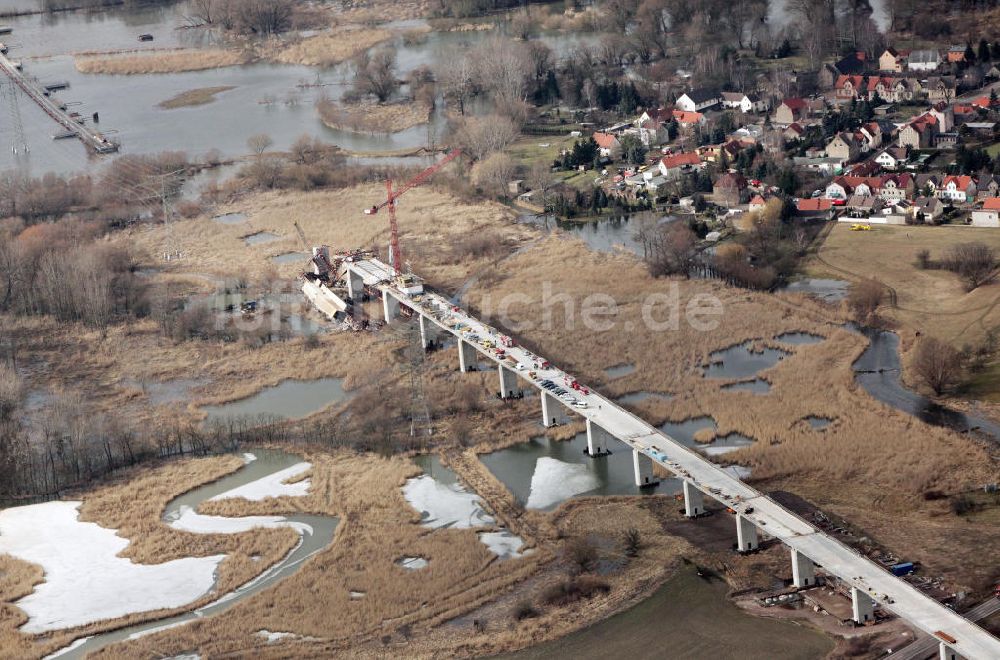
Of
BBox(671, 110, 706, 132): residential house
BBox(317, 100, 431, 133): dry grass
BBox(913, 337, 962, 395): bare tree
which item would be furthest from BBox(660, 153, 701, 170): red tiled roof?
BBox(913, 337, 962, 395): bare tree

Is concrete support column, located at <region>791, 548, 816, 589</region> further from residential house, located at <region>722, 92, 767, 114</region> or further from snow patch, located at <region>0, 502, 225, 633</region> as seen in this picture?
residential house, located at <region>722, 92, 767, 114</region>

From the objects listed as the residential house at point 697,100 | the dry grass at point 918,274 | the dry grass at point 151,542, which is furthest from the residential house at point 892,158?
the dry grass at point 151,542

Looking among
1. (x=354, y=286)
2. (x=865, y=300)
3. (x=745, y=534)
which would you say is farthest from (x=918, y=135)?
(x=745, y=534)

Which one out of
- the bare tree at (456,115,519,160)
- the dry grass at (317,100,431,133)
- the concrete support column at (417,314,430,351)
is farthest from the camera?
the dry grass at (317,100,431,133)

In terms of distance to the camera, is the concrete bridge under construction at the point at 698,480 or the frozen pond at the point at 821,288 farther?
the frozen pond at the point at 821,288

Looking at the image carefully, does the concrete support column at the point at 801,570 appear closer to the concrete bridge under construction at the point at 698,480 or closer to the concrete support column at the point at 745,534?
the concrete bridge under construction at the point at 698,480

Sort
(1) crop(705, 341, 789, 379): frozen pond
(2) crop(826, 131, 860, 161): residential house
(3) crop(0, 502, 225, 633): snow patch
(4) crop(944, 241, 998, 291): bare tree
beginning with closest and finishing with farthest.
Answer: (3) crop(0, 502, 225, 633): snow patch, (1) crop(705, 341, 789, 379): frozen pond, (4) crop(944, 241, 998, 291): bare tree, (2) crop(826, 131, 860, 161): residential house
